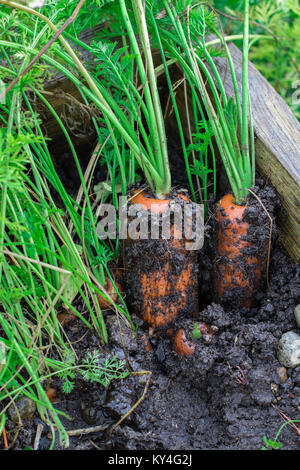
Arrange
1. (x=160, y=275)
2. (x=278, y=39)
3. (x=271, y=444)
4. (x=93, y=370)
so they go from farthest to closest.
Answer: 1. (x=278, y=39)
2. (x=160, y=275)
3. (x=93, y=370)
4. (x=271, y=444)

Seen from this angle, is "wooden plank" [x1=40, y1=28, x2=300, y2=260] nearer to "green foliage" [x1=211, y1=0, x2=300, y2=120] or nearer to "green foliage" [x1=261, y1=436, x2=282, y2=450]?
"green foliage" [x1=211, y1=0, x2=300, y2=120]

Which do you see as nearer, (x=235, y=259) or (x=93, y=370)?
(x=93, y=370)

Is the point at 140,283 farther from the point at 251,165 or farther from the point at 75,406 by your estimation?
the point at 251,165

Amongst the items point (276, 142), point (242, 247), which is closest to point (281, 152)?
point (276, 142)

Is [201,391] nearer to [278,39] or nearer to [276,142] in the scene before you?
[276,142]

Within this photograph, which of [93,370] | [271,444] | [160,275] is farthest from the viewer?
[160,275]
